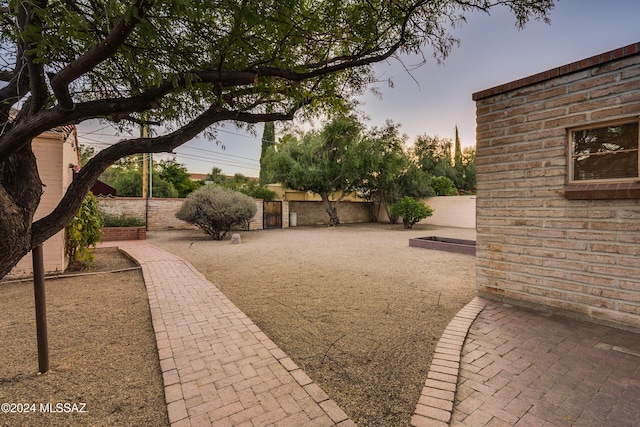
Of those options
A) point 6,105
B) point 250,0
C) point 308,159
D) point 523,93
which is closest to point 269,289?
point 6,105

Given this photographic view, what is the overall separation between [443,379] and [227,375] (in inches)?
64.3

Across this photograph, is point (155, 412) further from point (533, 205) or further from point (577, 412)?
point (533, 205)

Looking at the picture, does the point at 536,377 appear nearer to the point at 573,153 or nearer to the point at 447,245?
the point at 573,153

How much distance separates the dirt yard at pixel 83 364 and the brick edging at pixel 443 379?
162 cm

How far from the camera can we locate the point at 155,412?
1.90m

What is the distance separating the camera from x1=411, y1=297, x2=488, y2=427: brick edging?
183 centimetres

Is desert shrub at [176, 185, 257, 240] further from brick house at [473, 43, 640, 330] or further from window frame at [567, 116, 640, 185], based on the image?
window frame at [567, 116, 640, 185]

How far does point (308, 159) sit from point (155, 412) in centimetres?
1519

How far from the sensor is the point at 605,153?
3211mm

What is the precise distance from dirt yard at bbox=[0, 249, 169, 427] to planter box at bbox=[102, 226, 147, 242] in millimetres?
6384

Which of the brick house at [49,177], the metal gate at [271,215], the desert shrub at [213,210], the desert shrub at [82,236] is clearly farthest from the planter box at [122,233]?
the metal gate at [271,215]

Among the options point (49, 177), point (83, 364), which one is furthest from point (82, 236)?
point (83, 364)

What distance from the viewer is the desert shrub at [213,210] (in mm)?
10672

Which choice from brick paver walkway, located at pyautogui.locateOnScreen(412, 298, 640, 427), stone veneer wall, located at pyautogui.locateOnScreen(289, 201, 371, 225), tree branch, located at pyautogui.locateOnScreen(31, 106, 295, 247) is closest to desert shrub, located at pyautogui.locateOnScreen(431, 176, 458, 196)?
stone veneer wall, located at pyautogui.locateOnScreen(289, 201, 371, 225)
